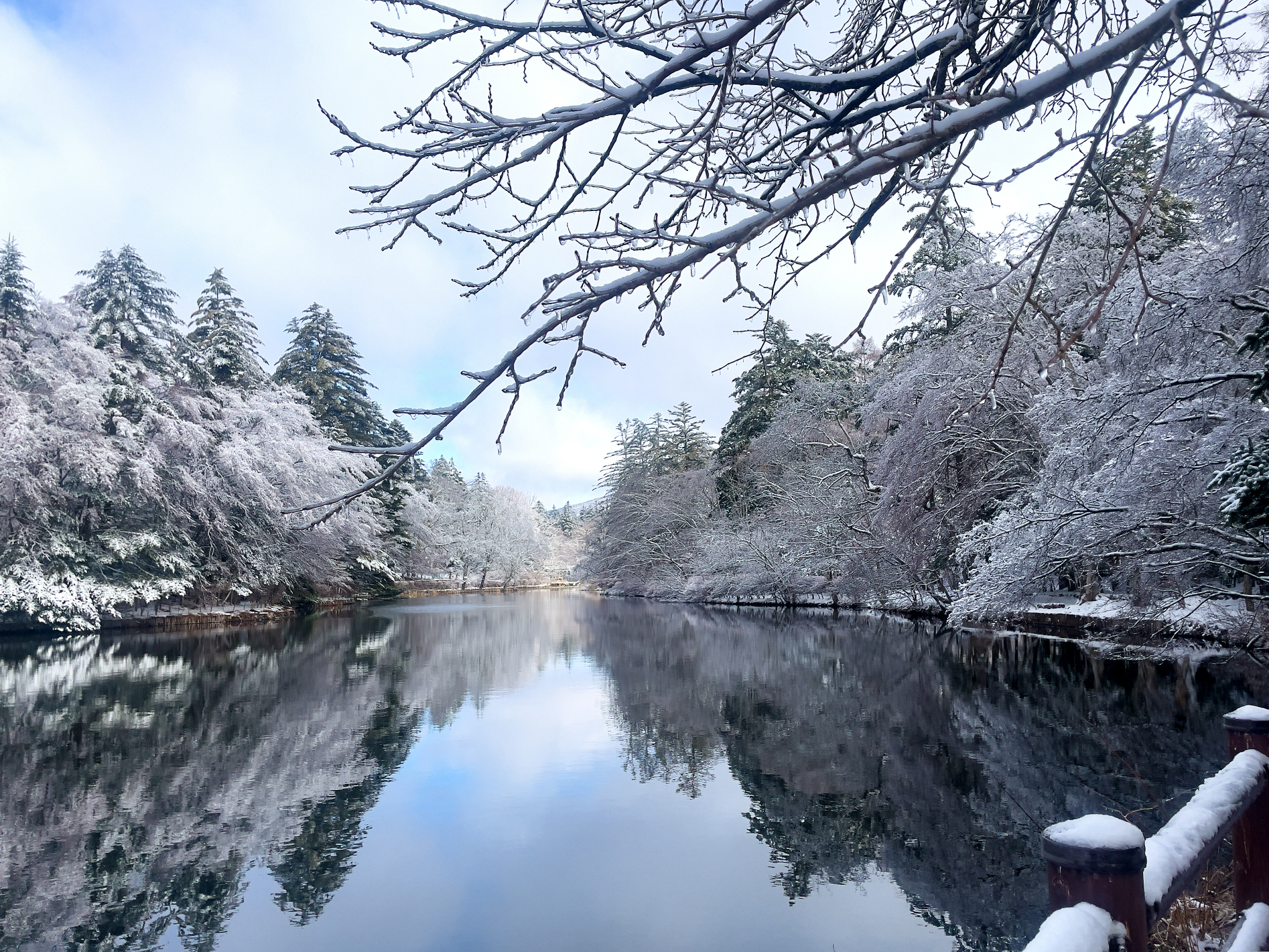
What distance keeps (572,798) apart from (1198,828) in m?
5.95

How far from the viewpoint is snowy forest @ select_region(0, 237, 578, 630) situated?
18.1 metres

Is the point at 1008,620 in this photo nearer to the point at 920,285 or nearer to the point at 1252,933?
the point at 920,285

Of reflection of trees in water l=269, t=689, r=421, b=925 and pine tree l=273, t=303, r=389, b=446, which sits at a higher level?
pine tree l=273, t=303, r=389, b=446

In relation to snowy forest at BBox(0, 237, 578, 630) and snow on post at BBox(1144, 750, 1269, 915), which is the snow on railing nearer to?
snow on post at BBox(1144, 750, 1269, 915)

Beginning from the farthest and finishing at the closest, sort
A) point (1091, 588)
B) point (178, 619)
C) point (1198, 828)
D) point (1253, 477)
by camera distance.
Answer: point (178, 619) → point (1091, 588) → point (1253, 477) → point (1198, 828)

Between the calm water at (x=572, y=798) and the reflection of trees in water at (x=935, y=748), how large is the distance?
4 centimetres

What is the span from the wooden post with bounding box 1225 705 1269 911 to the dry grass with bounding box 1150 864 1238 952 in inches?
28.7

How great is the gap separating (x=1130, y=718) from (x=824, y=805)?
4902 mm

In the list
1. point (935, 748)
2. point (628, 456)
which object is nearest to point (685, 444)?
point (628, 456)

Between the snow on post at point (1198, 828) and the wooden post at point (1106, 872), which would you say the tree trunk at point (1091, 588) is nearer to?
the snow on post at point (1198, 828)

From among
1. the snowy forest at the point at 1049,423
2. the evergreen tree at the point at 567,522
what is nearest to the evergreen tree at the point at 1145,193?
the snowy forest at the point at 1049,423

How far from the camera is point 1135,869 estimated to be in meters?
1.36

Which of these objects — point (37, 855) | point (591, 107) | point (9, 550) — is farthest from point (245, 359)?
point (591, 107)

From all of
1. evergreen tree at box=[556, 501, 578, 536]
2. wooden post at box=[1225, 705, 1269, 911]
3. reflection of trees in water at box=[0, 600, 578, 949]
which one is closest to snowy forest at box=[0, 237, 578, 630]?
reflection of trees in water at box=[0, 600, 578, 949]
